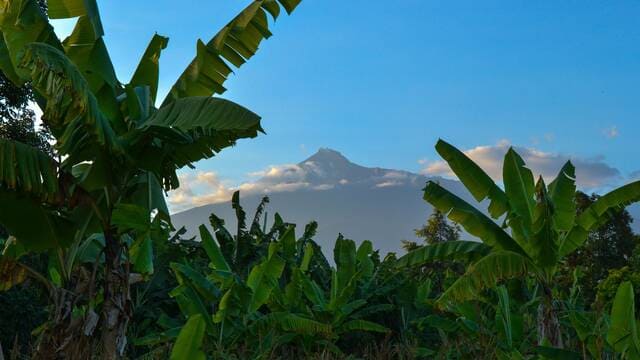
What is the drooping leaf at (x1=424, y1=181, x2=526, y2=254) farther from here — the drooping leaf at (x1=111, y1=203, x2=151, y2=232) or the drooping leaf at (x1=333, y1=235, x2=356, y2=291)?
the drooping leaf at (x1=111, y1=203, x2=151, y2=232)

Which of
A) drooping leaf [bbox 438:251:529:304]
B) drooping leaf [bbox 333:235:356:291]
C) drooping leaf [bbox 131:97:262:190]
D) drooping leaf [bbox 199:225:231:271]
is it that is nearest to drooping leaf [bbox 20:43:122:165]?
drooping leaf [bbox 131:97:262:190]

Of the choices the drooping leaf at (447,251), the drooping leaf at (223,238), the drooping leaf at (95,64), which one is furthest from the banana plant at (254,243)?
→ the drooping leaf at (95,64)

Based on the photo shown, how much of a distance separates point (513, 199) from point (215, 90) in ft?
17.9

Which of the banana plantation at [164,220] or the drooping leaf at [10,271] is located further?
the drooping leaf at [10,271]

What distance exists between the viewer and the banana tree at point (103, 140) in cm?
693

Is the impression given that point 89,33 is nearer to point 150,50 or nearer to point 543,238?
point 150,50

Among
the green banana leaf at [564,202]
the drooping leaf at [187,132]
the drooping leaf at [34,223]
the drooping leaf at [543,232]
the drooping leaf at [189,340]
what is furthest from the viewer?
the green banana leaf at [564,202]

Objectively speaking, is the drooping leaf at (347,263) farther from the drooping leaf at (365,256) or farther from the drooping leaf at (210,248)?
the drooping leaf at (210,248)

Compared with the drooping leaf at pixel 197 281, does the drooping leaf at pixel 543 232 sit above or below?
above

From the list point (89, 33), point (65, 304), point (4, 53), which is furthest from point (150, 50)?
point (65, 304)

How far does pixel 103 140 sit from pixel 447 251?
22.4 feet

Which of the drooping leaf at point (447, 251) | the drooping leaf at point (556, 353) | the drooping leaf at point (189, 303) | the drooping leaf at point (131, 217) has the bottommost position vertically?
the drooping leaf at point (189, 303)

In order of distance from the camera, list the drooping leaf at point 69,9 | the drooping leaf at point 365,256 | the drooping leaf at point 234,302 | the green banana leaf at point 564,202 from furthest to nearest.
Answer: the drooping leaf at point 365,256
the drooping leaf at point 234,302
the green banana leaf at point 564,202
the drooping leaf at point 69,9

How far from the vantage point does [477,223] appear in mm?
11539
